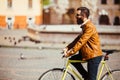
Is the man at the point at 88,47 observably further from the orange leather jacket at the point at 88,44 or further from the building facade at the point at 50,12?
the building facade at the point at 50,12

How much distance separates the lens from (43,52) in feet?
31.6

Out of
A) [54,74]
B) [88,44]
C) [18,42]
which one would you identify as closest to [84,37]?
[88,44]

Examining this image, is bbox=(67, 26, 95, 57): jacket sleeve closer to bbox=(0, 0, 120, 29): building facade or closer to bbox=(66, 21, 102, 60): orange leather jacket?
bbox=(66, 21, 102, 60): orange leather jacket

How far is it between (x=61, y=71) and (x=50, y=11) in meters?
5.08

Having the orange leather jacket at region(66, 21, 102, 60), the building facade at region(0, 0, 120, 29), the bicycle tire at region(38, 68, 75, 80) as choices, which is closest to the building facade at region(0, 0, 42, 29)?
the building facade at region(0, 0, 120, 29)

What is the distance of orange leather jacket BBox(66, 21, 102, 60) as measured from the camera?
14.8ft

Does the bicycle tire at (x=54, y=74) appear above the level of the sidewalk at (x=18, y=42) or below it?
above

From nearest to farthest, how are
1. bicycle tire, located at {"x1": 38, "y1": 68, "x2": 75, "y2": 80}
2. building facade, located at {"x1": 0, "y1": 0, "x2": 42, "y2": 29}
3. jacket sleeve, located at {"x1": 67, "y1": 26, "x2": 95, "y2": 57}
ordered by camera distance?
jacket sleeve, located at {"x1": 67, "y1": 26, "x2": 95, "y2": 57}, bicycle tire, located at {"x1": 38, "y1": 68, "x2": 75, "y2": 80}, building facade, located at {"x1": 0, "y1": 0, "x2": 42, "y2": 29}

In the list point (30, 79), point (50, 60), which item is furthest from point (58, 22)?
point (30, 79)

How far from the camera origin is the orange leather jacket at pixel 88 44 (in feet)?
14.8

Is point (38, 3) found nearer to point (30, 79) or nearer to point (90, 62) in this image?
point (30, 79)

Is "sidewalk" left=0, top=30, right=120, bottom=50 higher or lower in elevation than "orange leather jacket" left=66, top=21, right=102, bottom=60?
lower

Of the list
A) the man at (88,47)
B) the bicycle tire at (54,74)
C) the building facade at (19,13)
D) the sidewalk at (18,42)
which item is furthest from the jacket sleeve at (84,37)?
the sidewalk at (18,42)

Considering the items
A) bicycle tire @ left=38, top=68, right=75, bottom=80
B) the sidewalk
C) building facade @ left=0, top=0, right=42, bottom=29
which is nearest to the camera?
bicycle tire @ left=38, top=68, right=75, bottom=80
